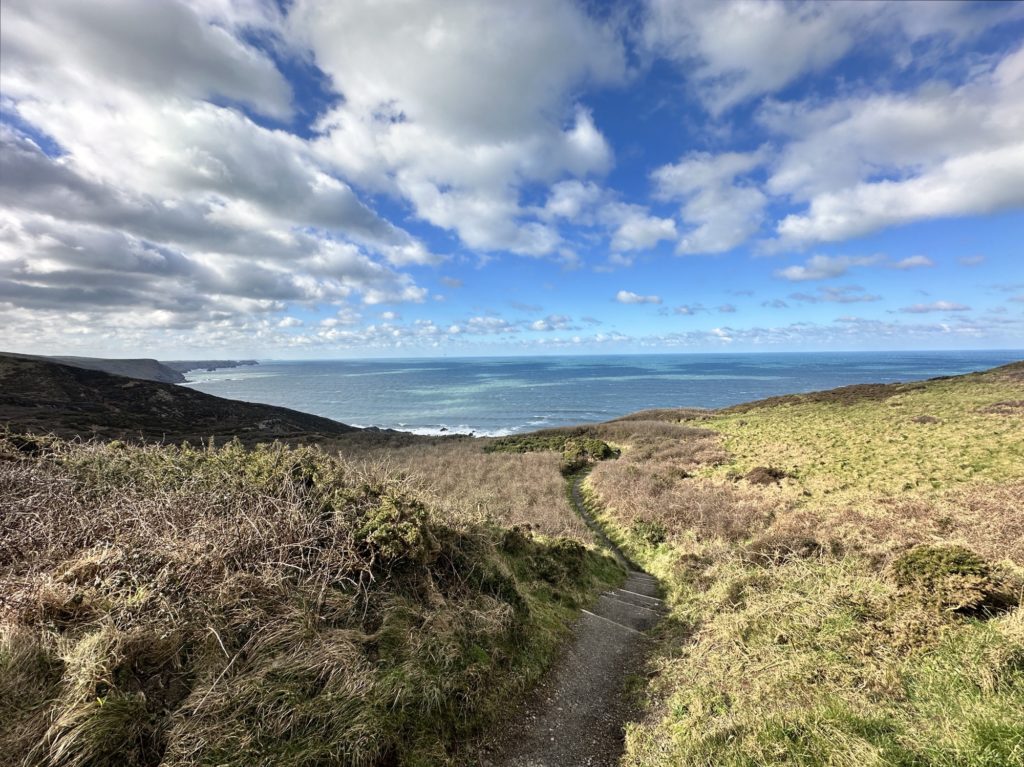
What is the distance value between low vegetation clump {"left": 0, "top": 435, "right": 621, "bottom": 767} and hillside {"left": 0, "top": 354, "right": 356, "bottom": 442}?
51.2 meters

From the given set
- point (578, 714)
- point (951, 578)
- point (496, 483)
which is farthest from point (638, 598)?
point (496, 483)

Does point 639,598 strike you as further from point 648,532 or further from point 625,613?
point 648,532

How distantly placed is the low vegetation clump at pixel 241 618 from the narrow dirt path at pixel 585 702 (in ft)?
1.59

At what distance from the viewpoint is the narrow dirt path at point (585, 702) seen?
645 centimetres

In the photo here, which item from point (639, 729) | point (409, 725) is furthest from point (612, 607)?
point (409, 725)

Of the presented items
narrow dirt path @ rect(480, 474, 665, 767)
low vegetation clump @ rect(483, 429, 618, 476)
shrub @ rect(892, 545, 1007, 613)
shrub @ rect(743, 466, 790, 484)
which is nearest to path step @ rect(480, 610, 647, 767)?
narrow dirt path @ rect(480, 474, 665, 767)

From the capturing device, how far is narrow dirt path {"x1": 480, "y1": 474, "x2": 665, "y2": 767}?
6.45 m

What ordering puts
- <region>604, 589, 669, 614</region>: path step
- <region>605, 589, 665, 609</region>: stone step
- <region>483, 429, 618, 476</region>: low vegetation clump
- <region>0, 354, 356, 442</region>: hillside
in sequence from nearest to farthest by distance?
<region>604, 589, 669, 614</region>: path step < <region>605, 589, 665, 609</region>: stone step < <region>483, 429, 618, 476</region>: low vegetation clump < <region>0, 354, 356, 442</region>: hillside

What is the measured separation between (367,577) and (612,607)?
763 centimetres

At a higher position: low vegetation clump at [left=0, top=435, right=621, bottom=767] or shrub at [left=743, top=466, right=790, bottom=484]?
low vegetation clump at [left=0, top=435, right=621, bottom=767]

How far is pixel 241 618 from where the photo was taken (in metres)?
5.75

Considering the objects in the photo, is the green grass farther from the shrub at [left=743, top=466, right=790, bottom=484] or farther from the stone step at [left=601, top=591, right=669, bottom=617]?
the stone step at [left=601, top=591, right=669, bottom=617]

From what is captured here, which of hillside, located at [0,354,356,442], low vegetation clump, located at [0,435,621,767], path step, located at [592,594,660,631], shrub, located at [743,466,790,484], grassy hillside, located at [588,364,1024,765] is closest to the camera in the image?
low vegetation clump, located at [0,435,621,767]

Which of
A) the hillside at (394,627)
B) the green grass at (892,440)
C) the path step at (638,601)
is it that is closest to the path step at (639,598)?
the path step at (638,601)
